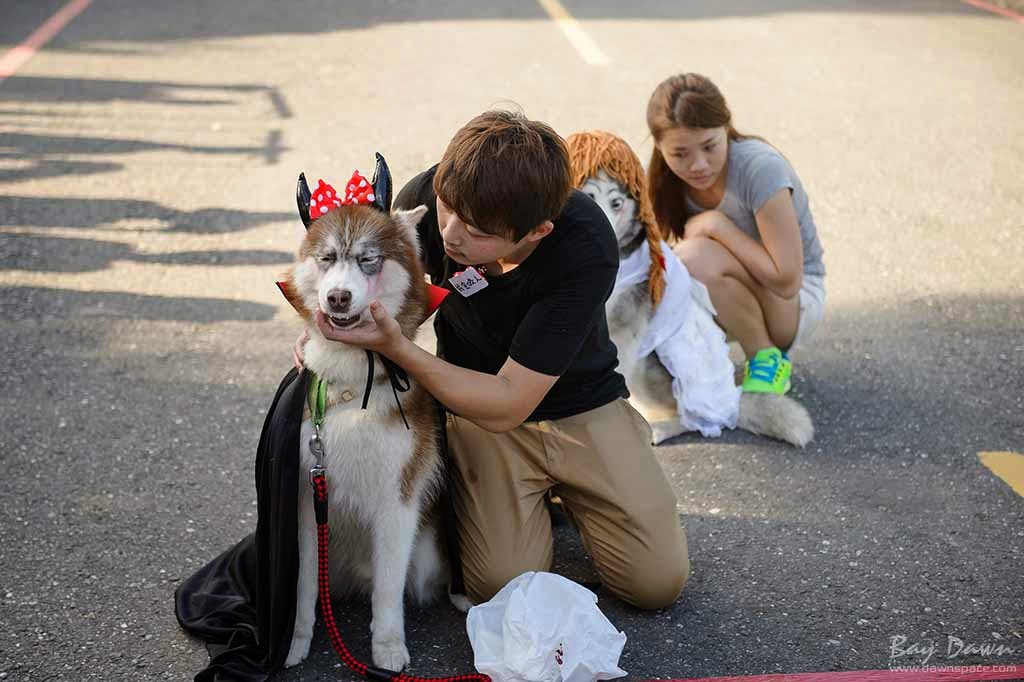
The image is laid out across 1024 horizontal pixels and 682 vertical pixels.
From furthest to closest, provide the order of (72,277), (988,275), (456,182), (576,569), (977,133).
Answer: (977,133) < (988,275) < (72,277) < (576,569) < (456,182)

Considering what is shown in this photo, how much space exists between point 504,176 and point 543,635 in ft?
4.01

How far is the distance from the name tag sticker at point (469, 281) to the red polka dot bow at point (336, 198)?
0.39 m

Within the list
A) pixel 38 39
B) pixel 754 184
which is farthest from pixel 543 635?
pixel 38 39

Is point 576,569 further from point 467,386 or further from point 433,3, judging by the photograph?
point 433,3

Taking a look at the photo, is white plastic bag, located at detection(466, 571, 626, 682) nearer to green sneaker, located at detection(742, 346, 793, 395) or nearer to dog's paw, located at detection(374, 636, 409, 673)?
dog's paw, located at detection(374, 636, 409, 673)

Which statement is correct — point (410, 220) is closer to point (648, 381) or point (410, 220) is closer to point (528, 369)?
point (528, 369)

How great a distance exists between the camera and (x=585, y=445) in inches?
135

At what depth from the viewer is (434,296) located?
299 centimetres

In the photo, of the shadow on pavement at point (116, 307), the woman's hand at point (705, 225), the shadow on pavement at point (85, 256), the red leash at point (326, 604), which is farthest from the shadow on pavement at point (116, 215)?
the red leash at point (326, 604)

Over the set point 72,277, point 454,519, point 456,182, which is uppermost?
point 456,182

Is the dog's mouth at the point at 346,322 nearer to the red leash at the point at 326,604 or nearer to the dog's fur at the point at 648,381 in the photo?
the red leash at the point at 326,604

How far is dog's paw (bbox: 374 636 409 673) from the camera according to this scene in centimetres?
303

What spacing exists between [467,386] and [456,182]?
55 cm

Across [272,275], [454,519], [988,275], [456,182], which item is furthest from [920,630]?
[272,275]
